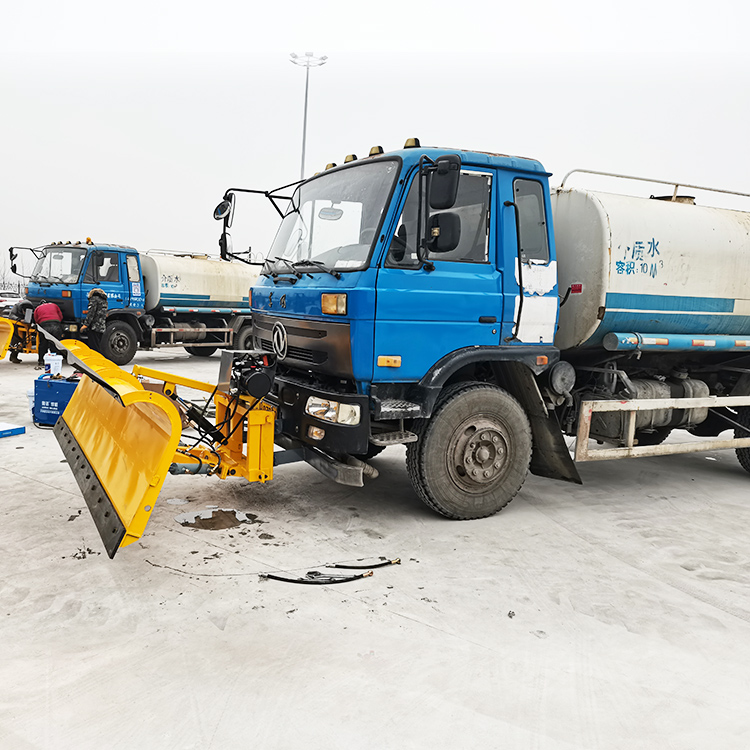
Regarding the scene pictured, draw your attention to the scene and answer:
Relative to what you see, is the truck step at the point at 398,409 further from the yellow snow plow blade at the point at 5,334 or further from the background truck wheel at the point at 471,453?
the yellow snow plow blade at the point at 5,334

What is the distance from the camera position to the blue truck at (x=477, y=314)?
14.8 feet

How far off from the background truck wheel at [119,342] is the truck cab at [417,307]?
33.5ft

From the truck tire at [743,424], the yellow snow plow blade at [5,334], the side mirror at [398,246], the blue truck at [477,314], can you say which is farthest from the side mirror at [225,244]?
the yellow snow plow blade at [5,334]

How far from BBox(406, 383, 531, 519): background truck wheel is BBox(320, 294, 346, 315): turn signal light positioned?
1.03 m

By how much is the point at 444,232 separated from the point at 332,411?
4.63 feet

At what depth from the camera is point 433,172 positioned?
4.29m

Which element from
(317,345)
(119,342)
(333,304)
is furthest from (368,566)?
(119,342)

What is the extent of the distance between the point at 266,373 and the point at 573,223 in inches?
107

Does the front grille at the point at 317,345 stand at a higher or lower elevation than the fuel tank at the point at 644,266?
lower

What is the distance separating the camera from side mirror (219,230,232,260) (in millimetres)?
5762

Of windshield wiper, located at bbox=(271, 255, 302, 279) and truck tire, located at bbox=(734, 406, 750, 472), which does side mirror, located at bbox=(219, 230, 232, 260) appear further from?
truck tire, located at bbox=(734, 406, 750, 472)

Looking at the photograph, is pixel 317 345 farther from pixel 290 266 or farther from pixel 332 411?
pixel 290 266

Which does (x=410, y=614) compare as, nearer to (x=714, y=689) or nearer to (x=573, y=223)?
(x=714, y=689)

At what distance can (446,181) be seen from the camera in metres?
4.21
